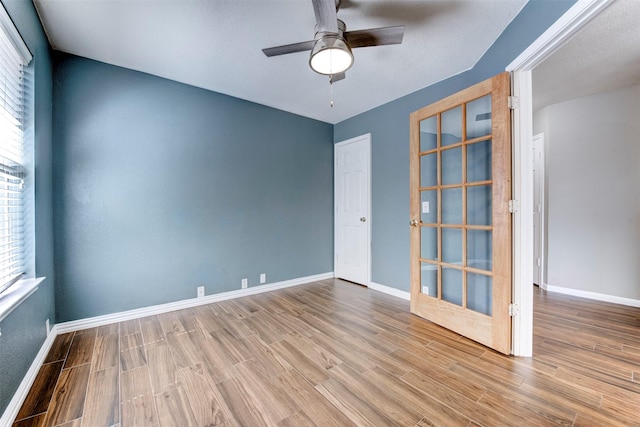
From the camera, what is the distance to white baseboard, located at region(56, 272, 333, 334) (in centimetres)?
241

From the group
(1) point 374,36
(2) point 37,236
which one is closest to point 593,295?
(1) point 374,36

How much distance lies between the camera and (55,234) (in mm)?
2318

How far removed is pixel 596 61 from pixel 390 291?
10.4 ft

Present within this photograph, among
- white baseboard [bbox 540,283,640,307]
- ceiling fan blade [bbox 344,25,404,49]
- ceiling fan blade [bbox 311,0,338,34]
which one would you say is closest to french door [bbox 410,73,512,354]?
ceiling fan blade [bbox 344,25,404,49]

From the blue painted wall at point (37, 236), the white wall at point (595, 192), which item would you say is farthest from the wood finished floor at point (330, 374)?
the white wall at point (595, 192)

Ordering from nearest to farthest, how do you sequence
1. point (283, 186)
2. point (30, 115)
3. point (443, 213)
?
point (30, 115)
point (443, 213)
point (283, 186)

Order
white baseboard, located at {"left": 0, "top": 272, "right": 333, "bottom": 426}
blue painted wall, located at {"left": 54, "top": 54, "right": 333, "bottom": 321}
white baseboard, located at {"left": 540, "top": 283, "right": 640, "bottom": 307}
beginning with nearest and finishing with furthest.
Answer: white baseboard, located at {"left": 0, "top": 272, "right": 333, "bottom": 426} < blue painted wall, located at {"left": 54, "top": 54, "right": 333, "bottom": 321} < white baseboard, located at {"left": 540, "top": 283, "right": 640, "bottom": 307}

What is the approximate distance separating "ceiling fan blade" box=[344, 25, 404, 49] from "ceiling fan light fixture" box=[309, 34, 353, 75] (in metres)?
0.10

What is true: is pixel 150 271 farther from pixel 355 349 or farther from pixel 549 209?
pixel 549 209

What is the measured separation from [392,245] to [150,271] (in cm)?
285

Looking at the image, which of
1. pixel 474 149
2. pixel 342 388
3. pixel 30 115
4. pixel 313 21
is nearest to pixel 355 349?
pixel 342 388

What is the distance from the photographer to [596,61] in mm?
2471

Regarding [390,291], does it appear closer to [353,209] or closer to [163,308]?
[353,209]

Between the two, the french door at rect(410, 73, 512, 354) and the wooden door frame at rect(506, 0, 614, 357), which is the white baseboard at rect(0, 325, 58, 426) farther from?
the wooden door frame at rect(506, 0, 614, 357)
